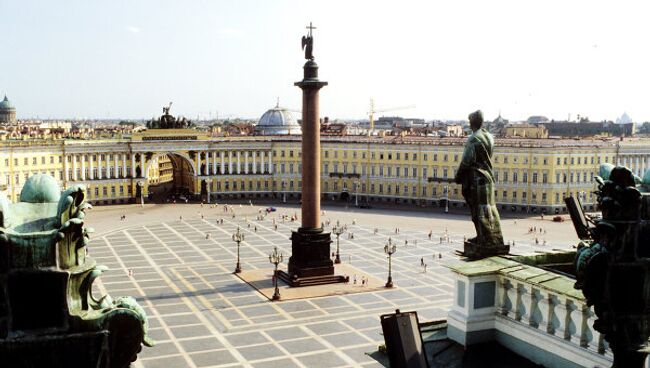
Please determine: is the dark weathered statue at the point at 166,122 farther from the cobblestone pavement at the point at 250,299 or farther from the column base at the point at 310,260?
the column base at the point at 310,260

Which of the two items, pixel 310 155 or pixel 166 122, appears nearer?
pixel 310 155

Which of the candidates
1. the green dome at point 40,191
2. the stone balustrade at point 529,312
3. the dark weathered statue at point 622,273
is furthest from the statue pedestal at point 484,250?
the green dome at point 40,191

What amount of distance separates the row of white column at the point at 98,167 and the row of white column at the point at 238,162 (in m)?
11.8

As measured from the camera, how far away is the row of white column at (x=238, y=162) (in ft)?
340

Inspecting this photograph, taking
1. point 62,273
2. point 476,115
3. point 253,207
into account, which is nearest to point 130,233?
point 253,207

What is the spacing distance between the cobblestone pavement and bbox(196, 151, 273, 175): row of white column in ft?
116

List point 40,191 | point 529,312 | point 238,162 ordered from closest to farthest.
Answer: point 40,191, point 529,312, point 238,162

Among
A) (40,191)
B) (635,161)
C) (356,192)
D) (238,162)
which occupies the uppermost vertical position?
(40,191)

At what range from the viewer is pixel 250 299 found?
133ft

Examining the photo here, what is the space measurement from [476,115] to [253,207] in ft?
247

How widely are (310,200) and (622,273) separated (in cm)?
3752

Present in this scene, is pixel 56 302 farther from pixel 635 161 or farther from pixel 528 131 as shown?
pixel 528 131

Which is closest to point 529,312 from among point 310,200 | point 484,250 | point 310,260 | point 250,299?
point 484,250

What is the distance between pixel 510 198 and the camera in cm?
8906
